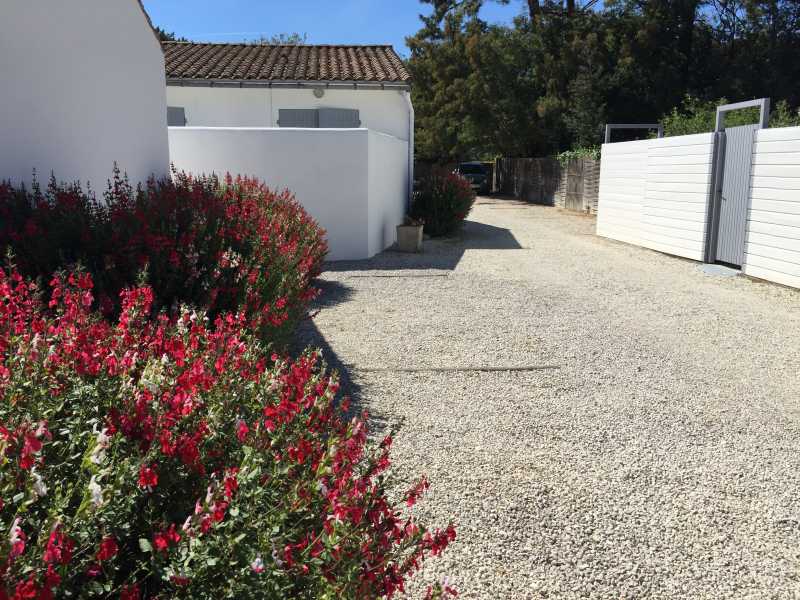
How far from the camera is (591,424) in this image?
196 inches

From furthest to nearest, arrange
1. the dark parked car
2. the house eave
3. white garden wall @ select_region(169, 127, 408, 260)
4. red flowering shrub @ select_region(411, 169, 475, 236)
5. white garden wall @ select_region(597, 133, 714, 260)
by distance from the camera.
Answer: the dark parked car
red flowering shrub @ select_region(411, 169, 475, 236)
the house eave
white garden wall @ select_region(597, 133, 714, 260)
white garden wall @ select_region(169, 127, 408, 260)

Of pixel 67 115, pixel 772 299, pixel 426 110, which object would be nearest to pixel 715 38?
pixel 426 110

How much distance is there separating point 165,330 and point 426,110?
3239 cm

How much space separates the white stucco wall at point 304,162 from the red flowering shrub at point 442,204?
440cm

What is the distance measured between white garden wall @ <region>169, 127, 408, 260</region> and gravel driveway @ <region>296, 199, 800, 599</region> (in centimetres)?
206

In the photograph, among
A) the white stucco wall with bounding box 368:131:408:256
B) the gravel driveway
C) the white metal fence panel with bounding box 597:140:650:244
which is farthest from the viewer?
the white metal fence panel with bounding box 597:140:650:244

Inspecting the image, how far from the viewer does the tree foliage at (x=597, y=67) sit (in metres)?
23.7

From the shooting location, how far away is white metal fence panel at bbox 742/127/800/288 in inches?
392

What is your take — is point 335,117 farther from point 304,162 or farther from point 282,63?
point 304,162

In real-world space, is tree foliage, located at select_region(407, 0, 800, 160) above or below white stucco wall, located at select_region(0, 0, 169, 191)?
above

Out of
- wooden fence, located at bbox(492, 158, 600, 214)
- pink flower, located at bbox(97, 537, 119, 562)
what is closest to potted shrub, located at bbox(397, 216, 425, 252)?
wooden fence, located at bbox(492, 158, 600, 214)

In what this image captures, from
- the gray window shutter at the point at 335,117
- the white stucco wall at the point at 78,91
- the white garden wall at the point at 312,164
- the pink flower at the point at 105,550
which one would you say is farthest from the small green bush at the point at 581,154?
the pink flower at the point at 105,550

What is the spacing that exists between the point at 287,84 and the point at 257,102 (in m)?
0.81

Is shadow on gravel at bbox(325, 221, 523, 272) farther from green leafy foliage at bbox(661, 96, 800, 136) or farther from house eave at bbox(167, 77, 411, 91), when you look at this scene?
green leafy foliage at bbox(661, 96, 800, 136)
